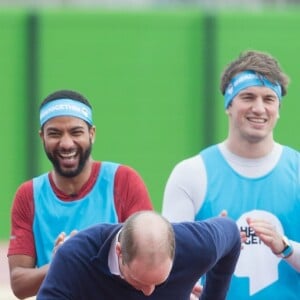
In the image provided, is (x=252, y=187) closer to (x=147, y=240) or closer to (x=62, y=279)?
(x=62, y=279)

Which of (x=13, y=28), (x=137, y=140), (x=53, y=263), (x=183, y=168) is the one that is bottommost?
(x=53, y=263)

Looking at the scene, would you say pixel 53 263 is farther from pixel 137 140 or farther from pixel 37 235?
pixel 137 140

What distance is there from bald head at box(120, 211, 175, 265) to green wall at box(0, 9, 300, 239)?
8.85m

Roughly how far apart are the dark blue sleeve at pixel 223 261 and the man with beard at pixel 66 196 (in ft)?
2.12

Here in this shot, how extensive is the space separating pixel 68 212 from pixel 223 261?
972mm

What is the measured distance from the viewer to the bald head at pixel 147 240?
14.6 feet

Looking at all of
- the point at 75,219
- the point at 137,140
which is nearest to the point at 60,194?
the point at 75,219

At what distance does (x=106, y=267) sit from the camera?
4.83 meters

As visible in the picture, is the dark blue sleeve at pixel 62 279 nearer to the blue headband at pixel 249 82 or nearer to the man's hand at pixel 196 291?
the man's hand at pixel 196 291

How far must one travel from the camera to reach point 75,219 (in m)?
5.87

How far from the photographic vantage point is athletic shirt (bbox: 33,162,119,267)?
19.1 ft

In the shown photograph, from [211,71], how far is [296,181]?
25.1 ft

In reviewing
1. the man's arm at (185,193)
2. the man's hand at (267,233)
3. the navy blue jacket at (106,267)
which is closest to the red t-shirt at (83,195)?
the man's arm at (185,193)

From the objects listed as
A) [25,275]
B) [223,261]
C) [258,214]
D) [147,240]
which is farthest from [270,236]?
[147,240]
